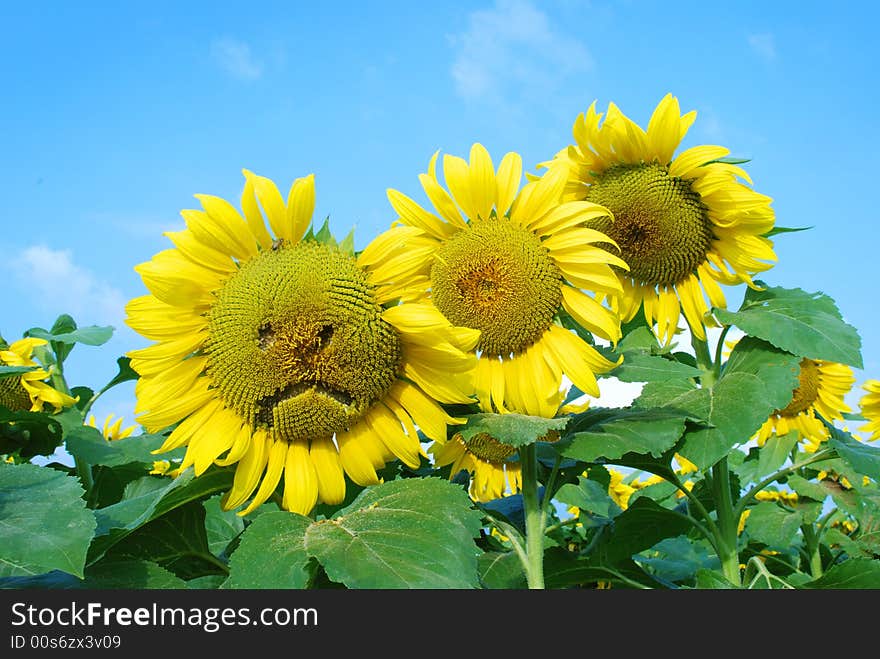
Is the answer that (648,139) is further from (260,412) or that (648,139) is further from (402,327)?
(260,412)

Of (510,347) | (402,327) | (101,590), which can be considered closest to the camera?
(101,590)

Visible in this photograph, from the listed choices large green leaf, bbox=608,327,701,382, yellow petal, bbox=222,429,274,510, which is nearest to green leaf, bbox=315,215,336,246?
yellow petal, bbox=222,429,274,510

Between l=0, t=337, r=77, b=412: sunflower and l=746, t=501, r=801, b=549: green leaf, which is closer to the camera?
l=0, t=337, r=77, b=412: sunflower

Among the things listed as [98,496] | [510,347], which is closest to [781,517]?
[510,347]

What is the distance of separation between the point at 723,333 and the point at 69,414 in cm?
335

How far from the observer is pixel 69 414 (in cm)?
461

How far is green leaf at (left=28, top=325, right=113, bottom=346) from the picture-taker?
4.30m

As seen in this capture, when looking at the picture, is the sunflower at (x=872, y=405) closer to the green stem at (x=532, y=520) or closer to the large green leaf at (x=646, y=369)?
the large green leaf at (x=646, y=369)

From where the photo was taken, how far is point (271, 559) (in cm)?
192

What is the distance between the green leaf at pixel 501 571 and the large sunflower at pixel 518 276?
529 millimetres

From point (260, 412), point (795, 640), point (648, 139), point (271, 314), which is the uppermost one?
point (648, 139)

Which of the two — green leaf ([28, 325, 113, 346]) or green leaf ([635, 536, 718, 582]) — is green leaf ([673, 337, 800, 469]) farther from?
green leaf ([28, 325, 113, 346])

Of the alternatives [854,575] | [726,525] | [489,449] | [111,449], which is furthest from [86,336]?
[854,575]

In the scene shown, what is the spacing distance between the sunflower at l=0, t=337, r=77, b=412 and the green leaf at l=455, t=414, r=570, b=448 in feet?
10.2
